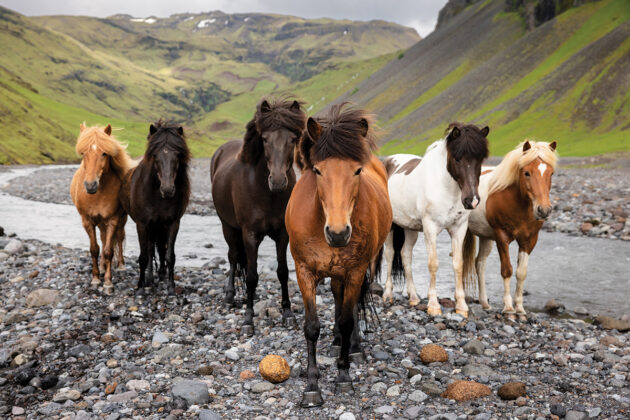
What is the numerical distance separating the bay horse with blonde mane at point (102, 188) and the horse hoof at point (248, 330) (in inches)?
140

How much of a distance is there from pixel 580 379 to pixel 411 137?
72.5 meters

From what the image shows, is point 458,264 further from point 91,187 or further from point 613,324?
point 91,187

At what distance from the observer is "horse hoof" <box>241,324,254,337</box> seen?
6898 millimetres

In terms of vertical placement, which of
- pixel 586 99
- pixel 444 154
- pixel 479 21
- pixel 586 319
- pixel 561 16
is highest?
pixel 479 21

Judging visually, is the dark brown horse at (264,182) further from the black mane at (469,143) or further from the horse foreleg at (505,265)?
the horse foreleg at (505,265)

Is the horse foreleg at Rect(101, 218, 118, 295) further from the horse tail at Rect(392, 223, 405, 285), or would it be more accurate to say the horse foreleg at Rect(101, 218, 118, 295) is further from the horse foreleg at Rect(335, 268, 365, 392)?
the horse tail at Rect(392, 223, 405, 285)

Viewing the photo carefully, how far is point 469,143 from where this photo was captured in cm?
714

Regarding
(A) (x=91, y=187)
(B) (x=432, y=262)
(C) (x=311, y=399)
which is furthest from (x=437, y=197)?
(A) (x=91, y=187)

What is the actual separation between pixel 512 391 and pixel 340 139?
339 centimetres

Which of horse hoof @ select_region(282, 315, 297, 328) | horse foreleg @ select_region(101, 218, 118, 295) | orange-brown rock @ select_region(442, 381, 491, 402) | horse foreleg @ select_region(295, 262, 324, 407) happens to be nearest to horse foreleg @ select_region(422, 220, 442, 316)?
horse hoof @ select_region(282, 315, 297, 328)

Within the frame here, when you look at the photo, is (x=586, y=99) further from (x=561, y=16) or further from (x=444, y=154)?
(x=444, y=154)

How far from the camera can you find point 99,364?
5.86m

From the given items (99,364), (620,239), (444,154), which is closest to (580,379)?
(444,154)

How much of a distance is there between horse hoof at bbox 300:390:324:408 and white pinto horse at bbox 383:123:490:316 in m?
3.64
